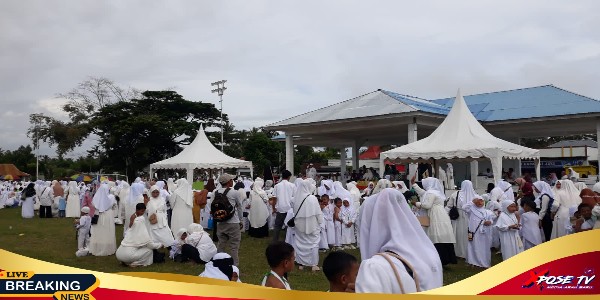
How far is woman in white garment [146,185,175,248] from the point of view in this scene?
952 centimetres

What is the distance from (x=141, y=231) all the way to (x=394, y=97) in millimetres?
14479

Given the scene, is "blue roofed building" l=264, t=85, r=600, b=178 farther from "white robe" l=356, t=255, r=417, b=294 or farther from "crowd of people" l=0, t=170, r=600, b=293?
"white robe" l=356, t=255, r=417, b=294

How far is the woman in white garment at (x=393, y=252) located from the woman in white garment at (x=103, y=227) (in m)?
8.44

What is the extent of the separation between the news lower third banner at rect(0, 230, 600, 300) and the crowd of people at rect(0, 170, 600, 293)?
33 centimetres

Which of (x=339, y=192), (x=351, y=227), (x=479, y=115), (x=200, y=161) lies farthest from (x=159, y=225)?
(x=479, y=115)

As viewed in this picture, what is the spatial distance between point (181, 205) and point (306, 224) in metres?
3.89

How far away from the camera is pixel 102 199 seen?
33.1 feet

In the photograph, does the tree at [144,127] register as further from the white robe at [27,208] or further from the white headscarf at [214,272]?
the white headscarf at [214,272]

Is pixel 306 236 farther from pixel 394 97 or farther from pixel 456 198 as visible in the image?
pixel 394 97

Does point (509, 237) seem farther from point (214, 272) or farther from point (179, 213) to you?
point (179, 213)

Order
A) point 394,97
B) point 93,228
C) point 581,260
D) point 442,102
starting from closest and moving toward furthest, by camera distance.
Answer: point 581,260, point 93,228, point 394,97, point 442,102

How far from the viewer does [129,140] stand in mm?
31766

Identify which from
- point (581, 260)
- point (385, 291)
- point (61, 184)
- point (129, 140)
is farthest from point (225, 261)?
point (129, 140)

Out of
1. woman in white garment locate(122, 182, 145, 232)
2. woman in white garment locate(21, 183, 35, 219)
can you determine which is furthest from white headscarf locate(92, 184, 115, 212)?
woman in white garment locate(21, 183, 35, 219)
